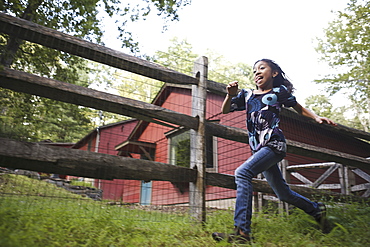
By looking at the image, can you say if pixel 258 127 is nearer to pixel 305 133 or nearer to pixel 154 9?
pixel 154 9

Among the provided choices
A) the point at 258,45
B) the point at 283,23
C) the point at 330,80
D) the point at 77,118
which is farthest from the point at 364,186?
the point at 258,45

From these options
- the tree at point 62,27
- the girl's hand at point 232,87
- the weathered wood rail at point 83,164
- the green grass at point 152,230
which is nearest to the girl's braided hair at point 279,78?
the girl's hand at point 232,87

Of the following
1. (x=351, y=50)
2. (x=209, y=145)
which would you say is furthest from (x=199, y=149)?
(x=351, y=50)

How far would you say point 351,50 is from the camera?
46.6ft

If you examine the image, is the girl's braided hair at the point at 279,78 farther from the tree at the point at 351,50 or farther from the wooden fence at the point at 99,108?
the tree at the point at 351,50

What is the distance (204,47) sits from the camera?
35969mm

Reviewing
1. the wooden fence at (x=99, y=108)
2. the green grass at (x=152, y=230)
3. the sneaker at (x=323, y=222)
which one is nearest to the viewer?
the green grass at (x=152, y=230)

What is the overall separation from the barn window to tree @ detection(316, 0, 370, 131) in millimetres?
6153

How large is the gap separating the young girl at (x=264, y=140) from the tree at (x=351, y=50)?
8.43 m

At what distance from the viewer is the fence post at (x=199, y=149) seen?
136 inches

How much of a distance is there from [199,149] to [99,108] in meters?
1.26

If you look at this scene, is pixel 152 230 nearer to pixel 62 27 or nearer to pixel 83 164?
pixel 83 164

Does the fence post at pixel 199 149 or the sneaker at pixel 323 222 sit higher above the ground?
the fence post at pixel 199 149

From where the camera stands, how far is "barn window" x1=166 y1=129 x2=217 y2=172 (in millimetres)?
10203
